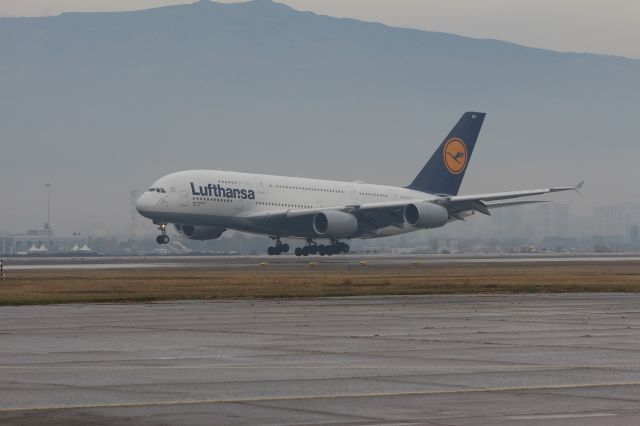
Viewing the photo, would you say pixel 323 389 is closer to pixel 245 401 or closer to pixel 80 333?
pixel 245 401

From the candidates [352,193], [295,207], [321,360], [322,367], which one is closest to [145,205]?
[295,207]

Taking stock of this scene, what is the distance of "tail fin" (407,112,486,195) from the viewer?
366 ft

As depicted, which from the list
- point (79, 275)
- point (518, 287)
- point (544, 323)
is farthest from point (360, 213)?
point (544, 323)

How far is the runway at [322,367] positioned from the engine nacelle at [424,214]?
6287 centimetres

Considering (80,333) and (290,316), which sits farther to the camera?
(290,316)

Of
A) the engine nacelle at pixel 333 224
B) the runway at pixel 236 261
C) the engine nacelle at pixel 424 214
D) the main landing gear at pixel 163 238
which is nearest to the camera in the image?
the runway at pixel 236 261

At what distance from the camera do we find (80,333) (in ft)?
91.4

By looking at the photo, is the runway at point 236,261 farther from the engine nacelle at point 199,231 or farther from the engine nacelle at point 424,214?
the engine nacelle at point 424,214

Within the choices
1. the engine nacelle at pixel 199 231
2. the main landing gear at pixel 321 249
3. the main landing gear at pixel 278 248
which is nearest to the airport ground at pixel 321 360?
the engine nacelle at pixel 199 231

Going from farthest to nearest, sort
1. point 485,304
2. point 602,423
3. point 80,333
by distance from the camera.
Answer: point 485,304, point 80,333, point 602,423

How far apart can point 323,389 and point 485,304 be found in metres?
19.8

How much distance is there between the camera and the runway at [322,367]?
648 inches

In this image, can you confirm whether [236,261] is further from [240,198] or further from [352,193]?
[352,193]

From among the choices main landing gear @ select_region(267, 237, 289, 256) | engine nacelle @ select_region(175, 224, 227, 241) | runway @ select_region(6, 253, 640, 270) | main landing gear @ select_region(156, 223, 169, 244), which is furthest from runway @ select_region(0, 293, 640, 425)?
main landing gear @ select_region(267, 237, 289, 256)
